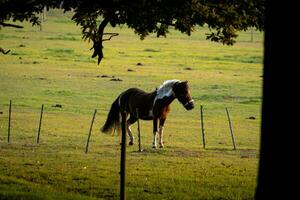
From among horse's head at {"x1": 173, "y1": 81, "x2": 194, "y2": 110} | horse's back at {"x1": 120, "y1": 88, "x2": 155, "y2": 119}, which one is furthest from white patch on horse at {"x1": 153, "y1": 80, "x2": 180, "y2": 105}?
horse's back at {"x1": 120, "y1": 88, "x2": 155, "y2": 119}

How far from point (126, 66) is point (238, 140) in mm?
45548

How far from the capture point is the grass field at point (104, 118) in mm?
18078

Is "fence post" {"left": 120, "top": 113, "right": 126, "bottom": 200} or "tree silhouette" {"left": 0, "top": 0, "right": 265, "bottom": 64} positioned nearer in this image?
"fence post" {"left": 120, "top": 113, "right": 126, "bottom": 200}

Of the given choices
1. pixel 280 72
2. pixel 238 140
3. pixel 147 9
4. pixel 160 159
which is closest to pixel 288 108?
pixel 280 72

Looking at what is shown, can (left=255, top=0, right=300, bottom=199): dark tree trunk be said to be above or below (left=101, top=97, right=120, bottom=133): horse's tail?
above

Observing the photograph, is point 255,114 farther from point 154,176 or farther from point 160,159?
point 154,176

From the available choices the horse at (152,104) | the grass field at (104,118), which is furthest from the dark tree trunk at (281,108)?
the horse at (152,104)

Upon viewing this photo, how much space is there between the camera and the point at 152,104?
3031 cm

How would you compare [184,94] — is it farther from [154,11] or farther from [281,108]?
[281,108]

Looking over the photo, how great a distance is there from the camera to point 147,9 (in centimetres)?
1705

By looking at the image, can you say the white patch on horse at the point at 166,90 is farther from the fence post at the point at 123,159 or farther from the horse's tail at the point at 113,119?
the fence post at the point at 123,159

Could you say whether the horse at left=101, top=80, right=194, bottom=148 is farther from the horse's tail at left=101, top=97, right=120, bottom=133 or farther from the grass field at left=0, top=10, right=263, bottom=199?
the grass field at left=0, top=10, right=263, bottom=199

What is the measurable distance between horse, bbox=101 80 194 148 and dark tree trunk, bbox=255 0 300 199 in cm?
1914

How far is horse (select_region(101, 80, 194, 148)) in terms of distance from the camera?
28531 millimetres
